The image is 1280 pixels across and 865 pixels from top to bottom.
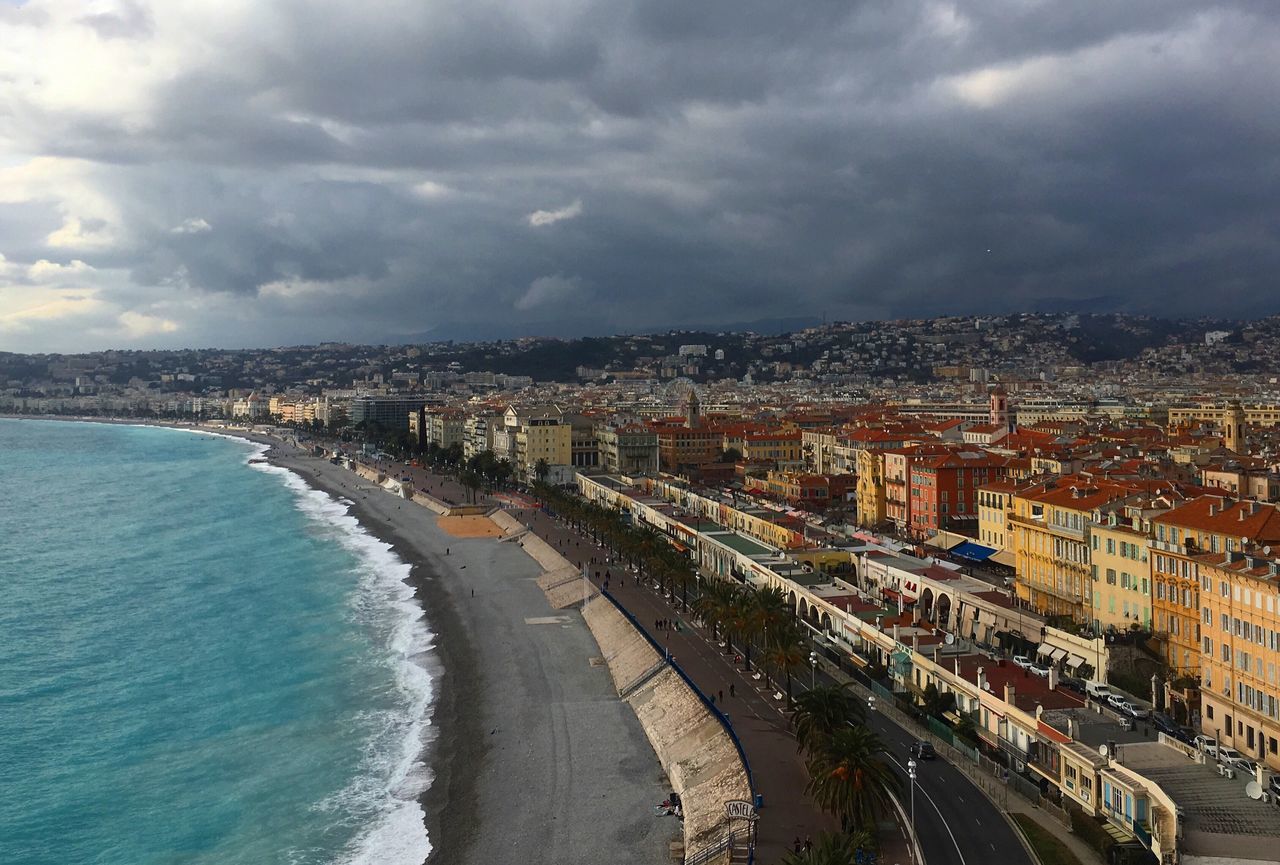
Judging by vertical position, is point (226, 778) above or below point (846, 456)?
below

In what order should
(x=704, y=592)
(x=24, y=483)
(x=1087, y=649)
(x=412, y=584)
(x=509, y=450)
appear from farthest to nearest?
(x=24, y=483) < (x=509, y=450) < (x=412, y=584) < (x=704, y=592) < (x=1087, y=649)

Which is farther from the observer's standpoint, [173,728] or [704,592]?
[704,592]

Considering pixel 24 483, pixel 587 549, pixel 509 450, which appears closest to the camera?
pixel 587 549

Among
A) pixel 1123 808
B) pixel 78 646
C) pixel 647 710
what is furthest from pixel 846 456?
pixel 1123 808

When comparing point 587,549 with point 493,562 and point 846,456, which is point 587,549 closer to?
point 493,562

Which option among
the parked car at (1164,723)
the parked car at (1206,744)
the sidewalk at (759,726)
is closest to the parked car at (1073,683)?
the parked car at (1164,723)

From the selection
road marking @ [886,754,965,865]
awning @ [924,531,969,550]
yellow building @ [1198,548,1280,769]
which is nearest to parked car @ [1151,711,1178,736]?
yellow building @ [1198,548,1280,769]
